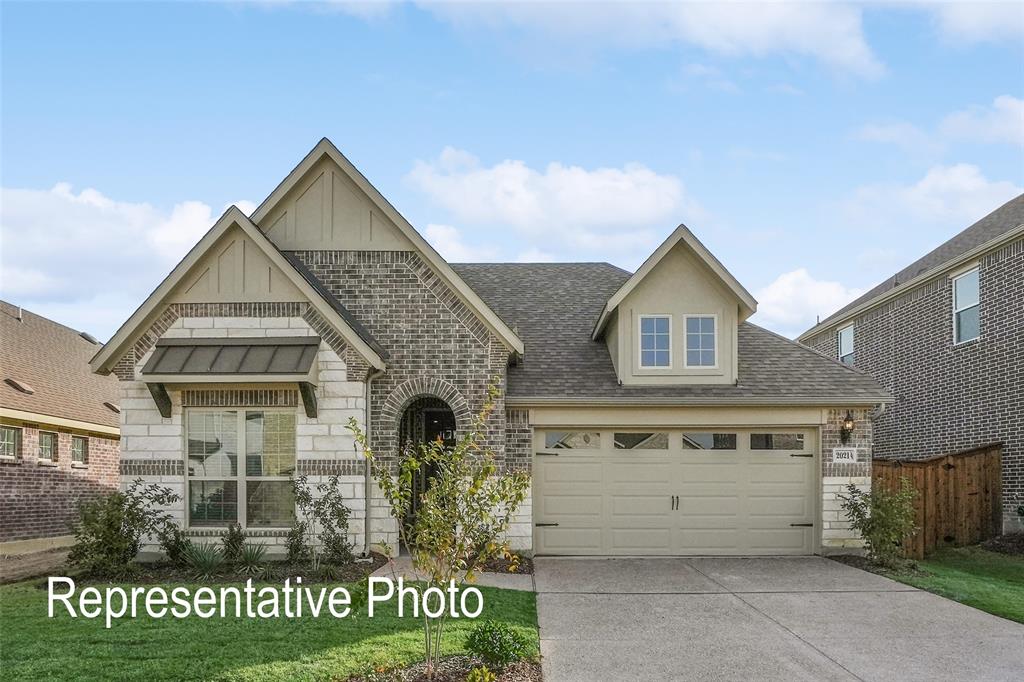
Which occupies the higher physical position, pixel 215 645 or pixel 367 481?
pixel 367 481

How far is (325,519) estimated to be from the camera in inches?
516

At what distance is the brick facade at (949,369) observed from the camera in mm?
17344

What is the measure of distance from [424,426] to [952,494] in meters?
10.2

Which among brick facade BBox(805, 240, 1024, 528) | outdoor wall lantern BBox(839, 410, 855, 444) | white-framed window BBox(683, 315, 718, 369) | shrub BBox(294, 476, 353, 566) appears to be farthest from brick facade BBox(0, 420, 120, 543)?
brick facade BBox(805, 240, 1024, 528)

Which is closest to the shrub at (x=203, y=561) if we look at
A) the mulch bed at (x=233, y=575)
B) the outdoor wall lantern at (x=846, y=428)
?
the mulch bed at (x=233, y=575)

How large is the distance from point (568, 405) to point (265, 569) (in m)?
5.58

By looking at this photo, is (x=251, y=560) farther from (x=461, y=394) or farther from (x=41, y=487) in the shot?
(x=41, y=487)

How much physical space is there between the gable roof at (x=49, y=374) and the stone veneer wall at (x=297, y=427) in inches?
173

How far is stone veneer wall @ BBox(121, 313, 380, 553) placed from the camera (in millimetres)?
13586

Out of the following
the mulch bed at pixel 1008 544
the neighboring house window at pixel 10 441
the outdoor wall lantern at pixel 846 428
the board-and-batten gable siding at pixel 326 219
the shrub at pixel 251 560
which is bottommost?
the mulch bed at pixel 1008 544

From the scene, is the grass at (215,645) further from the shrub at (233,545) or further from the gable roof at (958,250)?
the gable roof at (958,250)

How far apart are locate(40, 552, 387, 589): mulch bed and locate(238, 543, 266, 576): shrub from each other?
0.31 feet

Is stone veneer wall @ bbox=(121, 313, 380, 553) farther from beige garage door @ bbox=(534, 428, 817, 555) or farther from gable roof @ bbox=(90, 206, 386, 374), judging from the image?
beige garage door @ bbox=(534, 428, 817, 555)

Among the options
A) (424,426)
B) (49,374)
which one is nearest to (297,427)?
(424,426)
